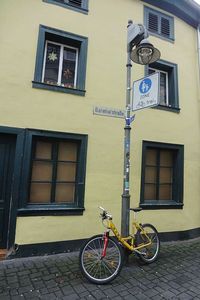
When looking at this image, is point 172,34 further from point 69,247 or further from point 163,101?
point 69,247

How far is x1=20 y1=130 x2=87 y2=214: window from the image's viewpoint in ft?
16.0

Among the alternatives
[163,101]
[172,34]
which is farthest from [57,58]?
[172,34]

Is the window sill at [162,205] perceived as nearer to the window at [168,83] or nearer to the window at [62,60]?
the window at [168,83]

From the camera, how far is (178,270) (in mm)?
4184

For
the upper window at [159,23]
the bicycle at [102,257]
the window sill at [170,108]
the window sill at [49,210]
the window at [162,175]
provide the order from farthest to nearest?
1. the upper window at [159,23]
2. the window sill at [170,108]
3. the window at [162,175]
4. the window sill at [49,210]
5. the bicycle at [102,257]

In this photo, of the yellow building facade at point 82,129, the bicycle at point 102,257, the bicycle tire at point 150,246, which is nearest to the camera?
the bicycle at point 102,257

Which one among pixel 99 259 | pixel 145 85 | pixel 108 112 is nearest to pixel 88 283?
pixel 99 259

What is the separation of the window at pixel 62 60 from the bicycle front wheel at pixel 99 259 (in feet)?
10.8

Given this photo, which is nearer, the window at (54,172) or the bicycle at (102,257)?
the bicycle at (102,257)

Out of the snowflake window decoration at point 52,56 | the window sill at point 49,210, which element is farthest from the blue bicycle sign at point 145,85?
the window sill at point 49,210

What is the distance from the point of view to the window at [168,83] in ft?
21.7

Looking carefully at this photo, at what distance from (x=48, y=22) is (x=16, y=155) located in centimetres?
319

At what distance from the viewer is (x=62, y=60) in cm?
564

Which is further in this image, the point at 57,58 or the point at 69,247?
the point at 57,58
